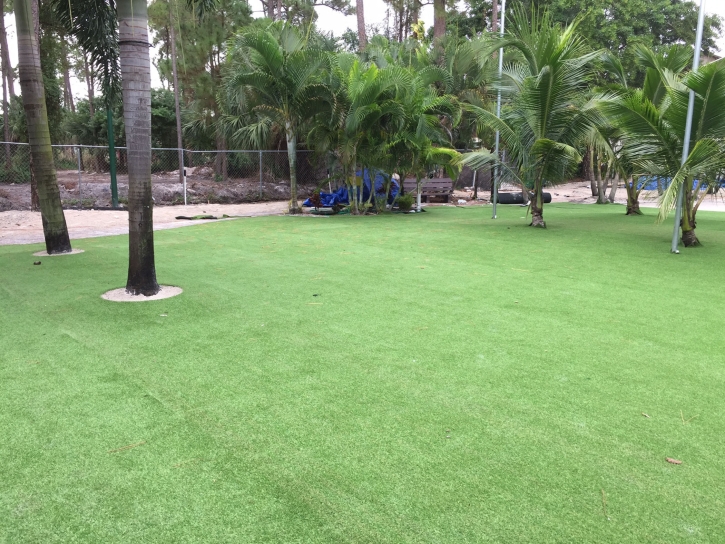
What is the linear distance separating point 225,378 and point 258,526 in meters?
1.38

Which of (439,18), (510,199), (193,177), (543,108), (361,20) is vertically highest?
(439,18)

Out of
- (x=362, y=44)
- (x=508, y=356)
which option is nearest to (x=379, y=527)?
(x=508, y=356)

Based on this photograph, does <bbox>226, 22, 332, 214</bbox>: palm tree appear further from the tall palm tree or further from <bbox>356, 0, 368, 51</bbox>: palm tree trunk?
the tall palm tree

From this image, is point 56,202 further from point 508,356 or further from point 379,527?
point 379,527

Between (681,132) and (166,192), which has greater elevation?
(681,132)

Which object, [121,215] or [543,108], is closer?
[543,108]

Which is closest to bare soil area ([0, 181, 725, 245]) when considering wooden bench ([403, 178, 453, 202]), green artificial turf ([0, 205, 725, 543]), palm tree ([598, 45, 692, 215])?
wooden bench ([403, 178, 453, 202])

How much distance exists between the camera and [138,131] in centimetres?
Answer: 480

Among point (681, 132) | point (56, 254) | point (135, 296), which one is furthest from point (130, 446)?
point (681, 132)

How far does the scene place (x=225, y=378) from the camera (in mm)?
3156

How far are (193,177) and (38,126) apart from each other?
15.6 meters

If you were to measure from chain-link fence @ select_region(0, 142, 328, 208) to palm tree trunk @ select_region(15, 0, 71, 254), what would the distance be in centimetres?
794

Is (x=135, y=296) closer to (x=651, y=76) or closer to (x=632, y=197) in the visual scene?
(x=651, y=76)

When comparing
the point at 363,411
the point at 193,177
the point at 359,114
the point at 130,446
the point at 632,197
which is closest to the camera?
the point at 130,446
